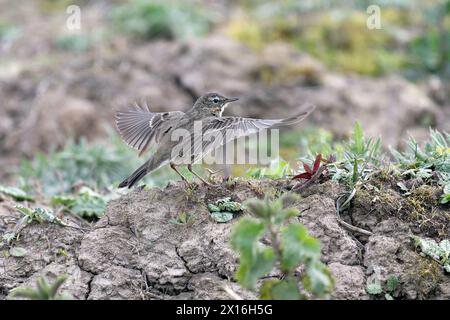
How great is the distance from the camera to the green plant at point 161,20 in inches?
543

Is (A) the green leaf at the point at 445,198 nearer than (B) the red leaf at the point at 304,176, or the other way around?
(A) the green leaf at the point at 445,198

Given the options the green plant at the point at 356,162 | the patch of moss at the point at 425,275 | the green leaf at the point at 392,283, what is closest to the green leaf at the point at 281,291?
the green leaf at the point at 392,283

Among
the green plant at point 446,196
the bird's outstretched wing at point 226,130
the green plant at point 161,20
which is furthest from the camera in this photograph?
the green plant at point 161,20

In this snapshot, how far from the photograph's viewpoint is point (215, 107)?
25.0ft

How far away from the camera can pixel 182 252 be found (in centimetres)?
552

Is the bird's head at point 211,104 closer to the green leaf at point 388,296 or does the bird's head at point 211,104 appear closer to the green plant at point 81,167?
the green plant at point 81,167

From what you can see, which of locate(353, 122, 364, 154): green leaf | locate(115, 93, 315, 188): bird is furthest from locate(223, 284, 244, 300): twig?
locate(353, 122, 364, 154): green leaf

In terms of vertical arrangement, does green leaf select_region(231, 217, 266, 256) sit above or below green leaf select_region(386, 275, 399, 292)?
above

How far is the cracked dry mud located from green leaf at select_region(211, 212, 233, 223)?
0.13 feet

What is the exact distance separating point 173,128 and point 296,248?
3.00 metres

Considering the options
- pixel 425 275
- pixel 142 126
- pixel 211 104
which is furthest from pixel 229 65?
pixel 425 275

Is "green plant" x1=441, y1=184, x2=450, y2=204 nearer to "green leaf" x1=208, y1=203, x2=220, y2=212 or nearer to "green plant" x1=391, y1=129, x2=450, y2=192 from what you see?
"green plant" x1=391, y1=129, x2=450, y2=192

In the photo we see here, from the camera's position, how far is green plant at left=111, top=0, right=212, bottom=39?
1380 cm
